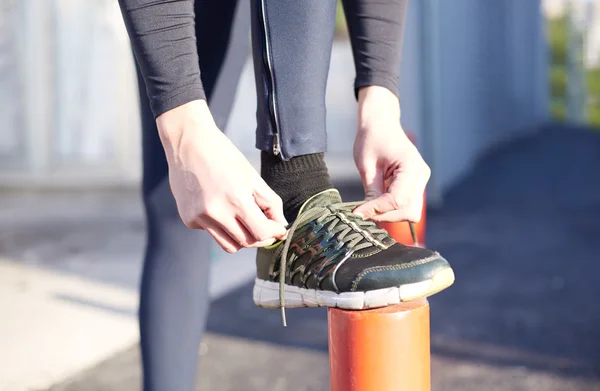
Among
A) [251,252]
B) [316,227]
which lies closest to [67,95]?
[251,252]

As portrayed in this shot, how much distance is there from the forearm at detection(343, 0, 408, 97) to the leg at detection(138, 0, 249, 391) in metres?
0.19

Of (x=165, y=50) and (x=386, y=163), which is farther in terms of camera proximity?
(x=386, y=163)

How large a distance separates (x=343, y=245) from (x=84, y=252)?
2.36 meters

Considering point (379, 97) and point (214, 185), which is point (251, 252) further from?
point (214, 185)

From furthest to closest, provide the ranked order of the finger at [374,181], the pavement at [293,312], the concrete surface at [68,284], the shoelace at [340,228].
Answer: the concrete surface at [68,284] < the pavement at [293,312] < the finger at [374,181] < the shoelace at [340,228]

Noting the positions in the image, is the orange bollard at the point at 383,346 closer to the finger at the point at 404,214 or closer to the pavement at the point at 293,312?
the finger at the point at 404,214

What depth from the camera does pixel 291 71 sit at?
2.94ft

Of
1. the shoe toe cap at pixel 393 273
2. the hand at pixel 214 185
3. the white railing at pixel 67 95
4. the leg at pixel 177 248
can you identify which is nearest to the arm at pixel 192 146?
the hand at pixel 214 185

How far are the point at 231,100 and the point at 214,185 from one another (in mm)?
366

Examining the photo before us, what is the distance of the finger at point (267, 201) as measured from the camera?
32.0 inches

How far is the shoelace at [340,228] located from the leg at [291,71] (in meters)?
0.08

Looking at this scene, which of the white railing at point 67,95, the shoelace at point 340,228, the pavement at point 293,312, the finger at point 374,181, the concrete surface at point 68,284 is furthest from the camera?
the white railing at point 67,95

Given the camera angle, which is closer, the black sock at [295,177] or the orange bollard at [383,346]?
the orange bollard at [383,346]

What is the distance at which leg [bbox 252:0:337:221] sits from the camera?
35.1 inches
